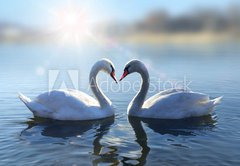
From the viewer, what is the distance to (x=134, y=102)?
10773 millimetres

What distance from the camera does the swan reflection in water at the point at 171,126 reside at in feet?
29.1

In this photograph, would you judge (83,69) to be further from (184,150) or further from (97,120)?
(184,150)

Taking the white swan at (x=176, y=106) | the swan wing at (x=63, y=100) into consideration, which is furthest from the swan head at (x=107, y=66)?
the white swan at (x=176, y=106)

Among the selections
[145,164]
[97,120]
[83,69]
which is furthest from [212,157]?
[83,69]

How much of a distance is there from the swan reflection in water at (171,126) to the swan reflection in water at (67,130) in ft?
2.38

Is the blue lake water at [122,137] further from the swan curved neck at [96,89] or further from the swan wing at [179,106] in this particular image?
the swan curved neck at [96,89]

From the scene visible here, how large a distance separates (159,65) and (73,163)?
14900mm

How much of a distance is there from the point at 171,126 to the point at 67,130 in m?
2.49

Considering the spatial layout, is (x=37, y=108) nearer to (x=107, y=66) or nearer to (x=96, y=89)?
(x=96, y=89)

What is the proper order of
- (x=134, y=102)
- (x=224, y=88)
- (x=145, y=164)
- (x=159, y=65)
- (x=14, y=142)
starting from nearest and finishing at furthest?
1. (x=145, y=164)
2. (x=14, y=142)
3. (x=134, y=102)
4. (x=224, y=88)
5. (x=159, y=65)

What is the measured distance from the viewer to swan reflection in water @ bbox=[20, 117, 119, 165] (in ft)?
27.8

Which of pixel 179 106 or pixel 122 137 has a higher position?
pixel 179 106

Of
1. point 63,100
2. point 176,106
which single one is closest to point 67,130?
point 63,100

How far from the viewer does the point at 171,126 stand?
9609 millimetres
